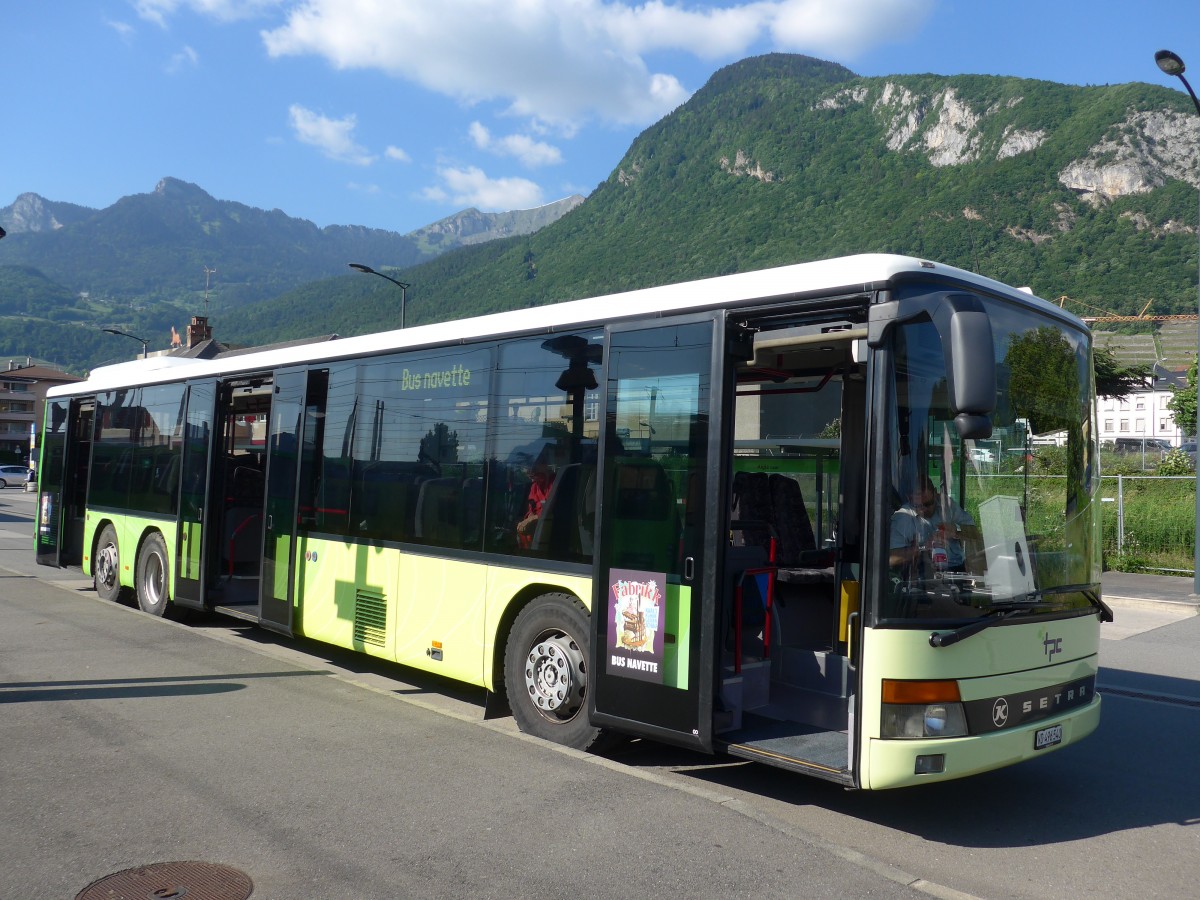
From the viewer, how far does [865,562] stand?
5.18m

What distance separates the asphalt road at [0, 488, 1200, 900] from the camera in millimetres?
4660

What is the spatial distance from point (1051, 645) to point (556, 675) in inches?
118

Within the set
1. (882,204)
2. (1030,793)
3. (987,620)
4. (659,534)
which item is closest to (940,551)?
(987,620)

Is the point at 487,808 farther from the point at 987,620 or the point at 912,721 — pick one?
the point at 987,620

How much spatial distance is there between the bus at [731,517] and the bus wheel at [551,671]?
0.07 ft

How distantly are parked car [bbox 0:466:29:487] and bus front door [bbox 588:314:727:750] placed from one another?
7272cm

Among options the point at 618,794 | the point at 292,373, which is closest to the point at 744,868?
the point at 618,794

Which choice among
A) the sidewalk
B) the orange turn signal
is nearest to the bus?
the orange turn signal

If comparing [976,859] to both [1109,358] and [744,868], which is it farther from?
[1109,358]

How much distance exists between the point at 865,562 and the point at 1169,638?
9.94 metres

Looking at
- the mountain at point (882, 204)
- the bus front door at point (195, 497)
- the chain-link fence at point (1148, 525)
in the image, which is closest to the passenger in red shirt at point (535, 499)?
the bus front door at point (195, 497)

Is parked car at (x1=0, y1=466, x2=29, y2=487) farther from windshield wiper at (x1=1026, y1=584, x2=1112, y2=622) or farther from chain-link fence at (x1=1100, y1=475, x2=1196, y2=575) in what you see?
windshield wiper at (x1=1026, y1=584, x2=1112, y2=622)

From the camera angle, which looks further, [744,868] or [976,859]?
[976,859]

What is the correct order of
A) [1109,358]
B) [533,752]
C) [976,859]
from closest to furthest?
[976,859], [533,752], [1109,358]
